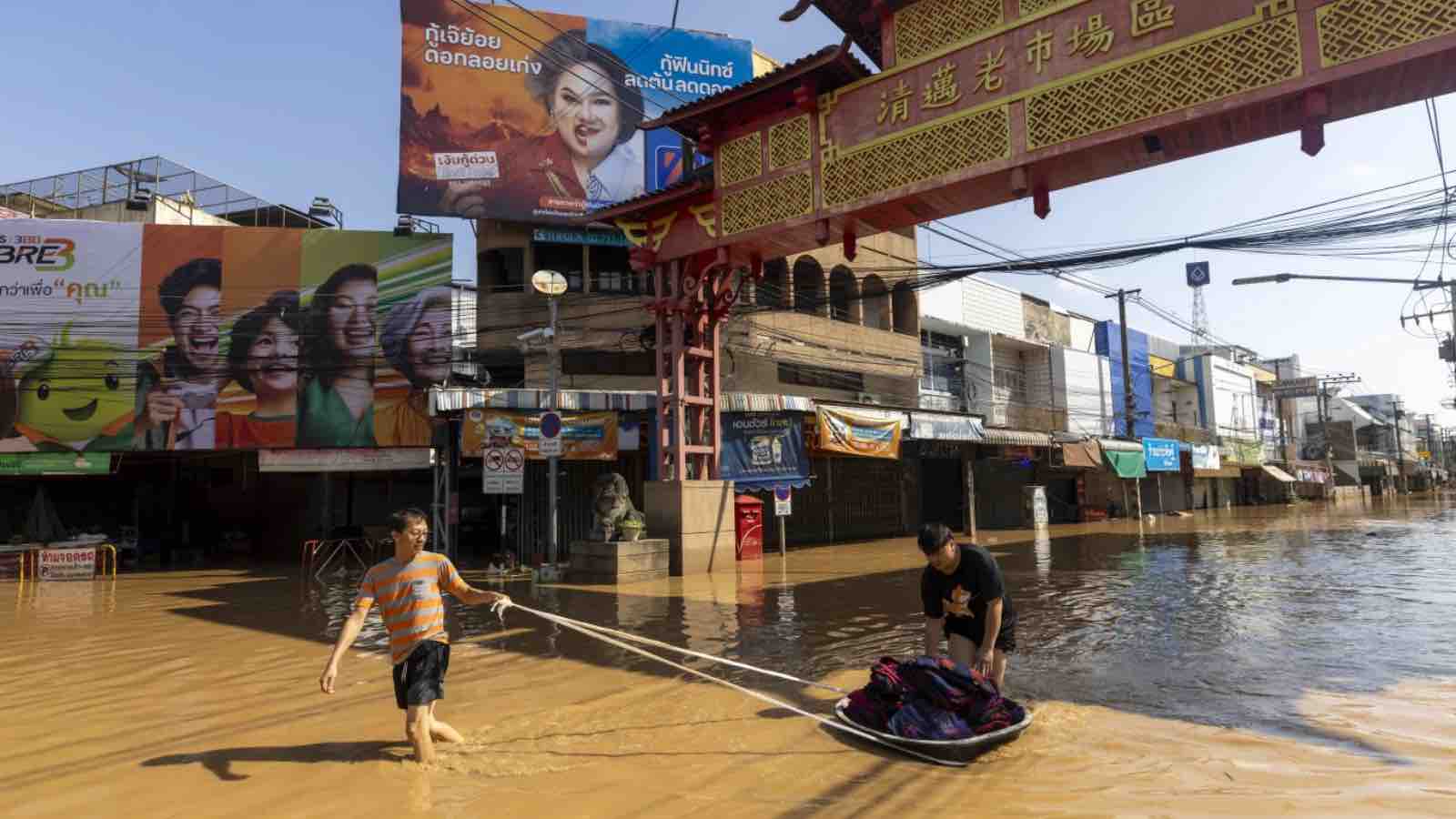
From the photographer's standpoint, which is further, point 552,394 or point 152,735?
point 552,394

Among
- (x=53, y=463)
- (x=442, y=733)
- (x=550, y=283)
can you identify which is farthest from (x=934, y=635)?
(x=53, y=463)

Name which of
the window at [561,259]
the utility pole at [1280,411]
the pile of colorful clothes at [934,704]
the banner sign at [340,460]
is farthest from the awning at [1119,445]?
the utility pole at [1280,411]

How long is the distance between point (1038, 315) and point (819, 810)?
34.5 meters

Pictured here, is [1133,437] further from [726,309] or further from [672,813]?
[672,813]

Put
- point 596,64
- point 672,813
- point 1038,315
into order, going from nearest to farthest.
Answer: point 672,813
point 596,64
point 1038,315

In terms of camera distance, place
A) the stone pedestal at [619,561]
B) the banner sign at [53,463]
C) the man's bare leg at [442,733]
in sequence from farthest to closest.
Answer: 1. the banner sign at [53,463]
2. the stone pedestal at [619,561]
3. the man's bare leg at [442,733]

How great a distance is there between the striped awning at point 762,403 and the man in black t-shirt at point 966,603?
1200 centimetres

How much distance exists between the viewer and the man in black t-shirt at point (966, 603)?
517cm

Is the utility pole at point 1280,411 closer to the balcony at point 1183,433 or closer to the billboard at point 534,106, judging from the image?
the balcony at point 1183,433

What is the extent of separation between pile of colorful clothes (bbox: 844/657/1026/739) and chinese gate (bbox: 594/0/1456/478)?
6817 mm

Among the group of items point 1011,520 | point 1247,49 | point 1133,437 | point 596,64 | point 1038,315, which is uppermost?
point 596,64

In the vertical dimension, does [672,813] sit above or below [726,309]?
below

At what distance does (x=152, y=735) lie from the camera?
5215 millimetres

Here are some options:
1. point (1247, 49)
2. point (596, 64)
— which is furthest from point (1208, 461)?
point (1247, 49)
